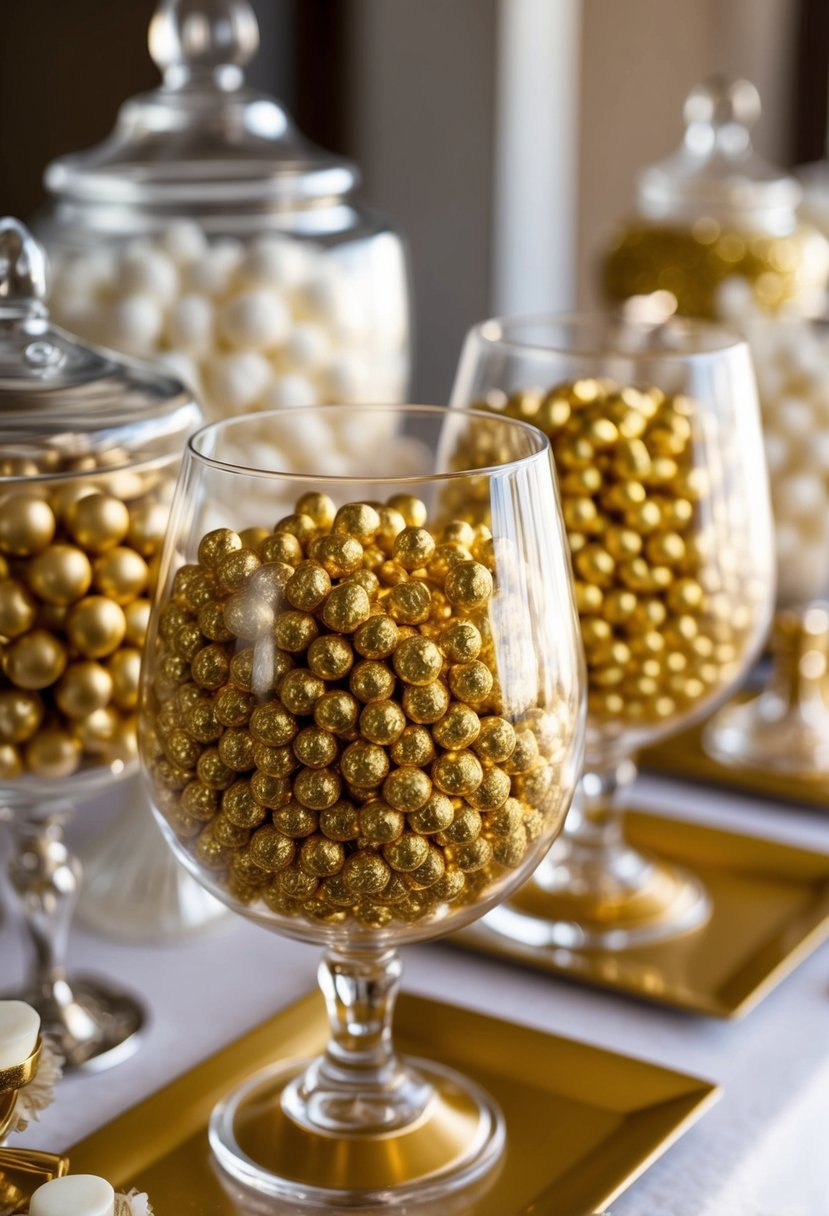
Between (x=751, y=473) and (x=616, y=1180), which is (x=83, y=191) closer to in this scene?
(x=751, y=473)

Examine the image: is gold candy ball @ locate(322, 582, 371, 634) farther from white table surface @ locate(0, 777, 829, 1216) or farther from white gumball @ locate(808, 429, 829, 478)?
white gumball @ locate(808, 429, 829, 478)

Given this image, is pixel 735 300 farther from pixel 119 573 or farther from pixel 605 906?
pixel 119 573

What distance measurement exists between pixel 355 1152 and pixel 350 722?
0.15 metres

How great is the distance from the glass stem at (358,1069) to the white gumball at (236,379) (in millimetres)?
266

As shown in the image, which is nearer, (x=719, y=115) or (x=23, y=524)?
(x=23, y=524)

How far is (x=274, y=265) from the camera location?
0.67 m

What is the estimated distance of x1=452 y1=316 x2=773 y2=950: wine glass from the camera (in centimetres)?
59

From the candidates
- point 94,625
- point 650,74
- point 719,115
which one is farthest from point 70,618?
point 650,74

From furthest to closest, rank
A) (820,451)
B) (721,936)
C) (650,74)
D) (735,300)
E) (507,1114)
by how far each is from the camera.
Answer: (650,74), (735,300), (820,451), (721,936), (507,1114)

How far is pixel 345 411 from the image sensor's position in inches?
20.3

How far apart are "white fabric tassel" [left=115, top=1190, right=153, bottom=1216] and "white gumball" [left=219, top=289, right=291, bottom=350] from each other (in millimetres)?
366

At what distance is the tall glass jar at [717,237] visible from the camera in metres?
0.92

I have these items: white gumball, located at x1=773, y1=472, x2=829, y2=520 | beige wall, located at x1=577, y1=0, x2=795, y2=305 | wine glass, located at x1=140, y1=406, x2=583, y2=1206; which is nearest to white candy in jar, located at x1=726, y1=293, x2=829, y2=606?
white gumball, located at x1=773, y1=472, x2=829, y2=520

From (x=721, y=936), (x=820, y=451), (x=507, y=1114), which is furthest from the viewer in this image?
(x=820, y=451)
